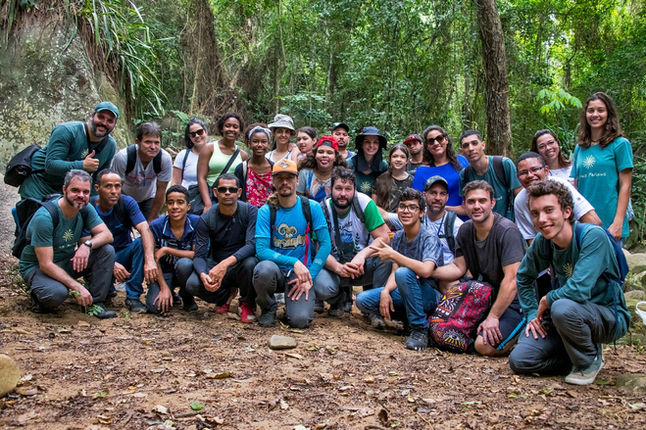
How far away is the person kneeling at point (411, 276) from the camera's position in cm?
466

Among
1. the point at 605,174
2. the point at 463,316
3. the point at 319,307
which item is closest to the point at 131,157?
the point at 319,307

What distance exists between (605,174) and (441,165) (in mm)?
1617

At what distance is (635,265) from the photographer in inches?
309

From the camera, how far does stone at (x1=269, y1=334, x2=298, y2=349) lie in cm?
417

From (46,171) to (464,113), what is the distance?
9004mm

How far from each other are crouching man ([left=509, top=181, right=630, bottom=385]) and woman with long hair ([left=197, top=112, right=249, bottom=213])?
347 centimetres

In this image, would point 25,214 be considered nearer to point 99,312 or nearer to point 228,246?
point 99,312

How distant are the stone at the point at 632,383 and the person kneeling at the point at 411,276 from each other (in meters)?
1.49

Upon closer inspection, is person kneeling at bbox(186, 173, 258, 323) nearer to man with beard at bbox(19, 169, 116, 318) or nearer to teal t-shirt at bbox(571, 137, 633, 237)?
man with beard at bbox(19, 169, 116, 318)

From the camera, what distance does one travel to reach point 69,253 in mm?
4883

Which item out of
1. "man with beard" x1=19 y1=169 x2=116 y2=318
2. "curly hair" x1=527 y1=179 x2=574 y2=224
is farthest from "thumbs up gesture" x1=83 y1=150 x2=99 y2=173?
"curly hair" x1=527 y1=179 x2=574 y2=224

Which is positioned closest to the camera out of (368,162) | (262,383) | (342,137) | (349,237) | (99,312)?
(262,383)

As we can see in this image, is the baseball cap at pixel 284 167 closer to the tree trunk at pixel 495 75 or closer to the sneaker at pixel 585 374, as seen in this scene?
the sneaker at pixel 585 374

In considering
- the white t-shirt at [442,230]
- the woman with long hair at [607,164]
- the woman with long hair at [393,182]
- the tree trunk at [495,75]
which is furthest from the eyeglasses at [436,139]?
the tree trunk at [495,75]
